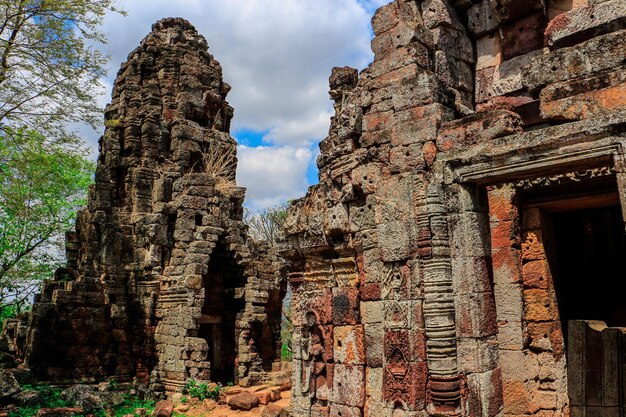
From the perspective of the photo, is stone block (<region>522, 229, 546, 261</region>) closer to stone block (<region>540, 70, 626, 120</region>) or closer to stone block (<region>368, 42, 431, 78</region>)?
stone block (<region>540, 70, 626, 120</region>)

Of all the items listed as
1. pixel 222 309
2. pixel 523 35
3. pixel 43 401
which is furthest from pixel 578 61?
pixel 222 309

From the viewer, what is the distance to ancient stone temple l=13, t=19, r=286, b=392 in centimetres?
1414

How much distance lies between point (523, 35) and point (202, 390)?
10934 mm

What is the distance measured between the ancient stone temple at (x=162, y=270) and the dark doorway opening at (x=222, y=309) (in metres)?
0.03

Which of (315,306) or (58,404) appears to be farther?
(58,404)

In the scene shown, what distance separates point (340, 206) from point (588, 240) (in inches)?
129

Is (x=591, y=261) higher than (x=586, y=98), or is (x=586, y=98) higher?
(x=586, y=98)

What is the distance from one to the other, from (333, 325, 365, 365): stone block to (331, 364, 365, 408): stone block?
83mm

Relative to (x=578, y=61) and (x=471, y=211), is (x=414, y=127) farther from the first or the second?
(x=578, y=61)

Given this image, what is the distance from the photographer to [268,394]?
492 inches

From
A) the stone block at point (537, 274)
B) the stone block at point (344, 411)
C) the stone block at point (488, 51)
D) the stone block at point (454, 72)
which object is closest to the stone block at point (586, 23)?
the stone block at point (488, 51)

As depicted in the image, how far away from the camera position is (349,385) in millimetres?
6227

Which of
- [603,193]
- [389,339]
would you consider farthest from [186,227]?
[603,193]

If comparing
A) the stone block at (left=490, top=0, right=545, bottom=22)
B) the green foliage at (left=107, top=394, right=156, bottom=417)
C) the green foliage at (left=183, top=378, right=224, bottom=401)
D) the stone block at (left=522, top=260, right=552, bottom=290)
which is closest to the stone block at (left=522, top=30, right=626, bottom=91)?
the stone block at (left=490, top=0, right=545, bottom=22)
